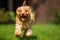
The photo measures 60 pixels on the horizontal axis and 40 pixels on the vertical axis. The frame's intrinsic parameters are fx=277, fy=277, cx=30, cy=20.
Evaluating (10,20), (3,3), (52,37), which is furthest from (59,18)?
(52,37)

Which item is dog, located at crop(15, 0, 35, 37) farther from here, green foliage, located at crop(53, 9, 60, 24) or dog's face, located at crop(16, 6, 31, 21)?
green foliage, located at crop(53, 9, 60, 24)

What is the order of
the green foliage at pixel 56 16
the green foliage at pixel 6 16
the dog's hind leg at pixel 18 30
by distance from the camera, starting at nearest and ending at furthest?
the dog's hind leg at pixel 18 30, the green foliage at pixel 56 16, the green foliage at pixel 6 16

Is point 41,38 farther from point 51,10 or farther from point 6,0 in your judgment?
point 6,0

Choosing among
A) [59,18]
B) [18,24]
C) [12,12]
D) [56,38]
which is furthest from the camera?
[12,12]

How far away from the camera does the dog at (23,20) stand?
234 inches

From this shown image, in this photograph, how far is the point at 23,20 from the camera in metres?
6.02

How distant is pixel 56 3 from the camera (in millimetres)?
12914

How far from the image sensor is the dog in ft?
19.5

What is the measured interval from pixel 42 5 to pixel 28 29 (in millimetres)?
6849

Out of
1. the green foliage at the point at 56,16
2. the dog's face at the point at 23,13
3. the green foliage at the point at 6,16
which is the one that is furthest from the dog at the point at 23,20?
the green foliage at the point at 6,16

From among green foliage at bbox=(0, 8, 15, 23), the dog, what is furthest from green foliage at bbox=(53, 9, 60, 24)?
the dog

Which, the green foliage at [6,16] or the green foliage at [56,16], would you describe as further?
the green foliage at [6,16]

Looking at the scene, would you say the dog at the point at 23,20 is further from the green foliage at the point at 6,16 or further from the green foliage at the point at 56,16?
the green foliage at the point at 6,16

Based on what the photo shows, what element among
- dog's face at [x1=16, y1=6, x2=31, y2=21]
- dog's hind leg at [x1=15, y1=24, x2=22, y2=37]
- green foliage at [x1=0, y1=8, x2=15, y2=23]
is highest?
dog's face at [x1=16, y1=6, x2=31, y2=21]
